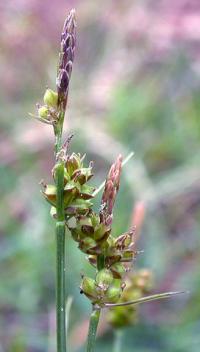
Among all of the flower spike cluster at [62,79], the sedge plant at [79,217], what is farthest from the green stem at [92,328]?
the flower spike cluster at [62,79]

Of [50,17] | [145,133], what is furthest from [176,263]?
[50,17]

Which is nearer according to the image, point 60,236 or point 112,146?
point 60,236

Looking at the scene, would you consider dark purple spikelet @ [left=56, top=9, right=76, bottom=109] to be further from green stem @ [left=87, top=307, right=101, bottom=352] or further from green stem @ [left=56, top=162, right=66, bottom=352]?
green stem @ [left=87, top=307, right=101, bottom=352]

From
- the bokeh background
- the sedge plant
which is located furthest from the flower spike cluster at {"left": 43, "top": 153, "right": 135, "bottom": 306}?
the bokeh background

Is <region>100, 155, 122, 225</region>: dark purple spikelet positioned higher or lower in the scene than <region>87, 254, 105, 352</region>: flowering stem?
higher

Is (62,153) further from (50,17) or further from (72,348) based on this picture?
(50,17)

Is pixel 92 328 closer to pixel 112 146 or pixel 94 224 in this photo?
pixel 94 224

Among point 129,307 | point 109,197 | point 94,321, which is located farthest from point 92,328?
point 129,307
